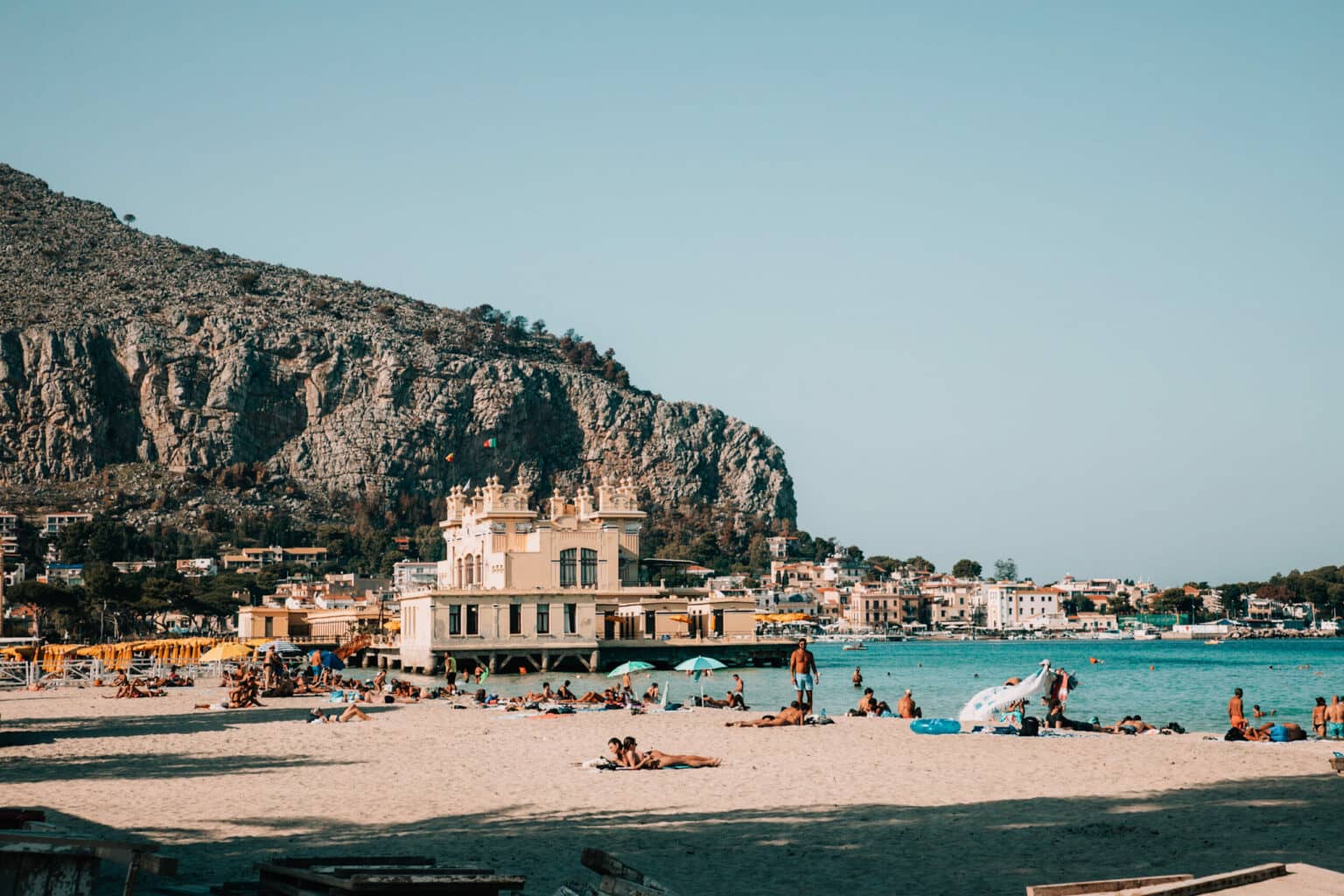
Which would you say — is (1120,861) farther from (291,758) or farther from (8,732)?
(8,732)

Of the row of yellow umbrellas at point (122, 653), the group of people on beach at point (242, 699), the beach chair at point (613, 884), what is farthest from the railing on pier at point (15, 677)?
the beach chair at point (613, 884)

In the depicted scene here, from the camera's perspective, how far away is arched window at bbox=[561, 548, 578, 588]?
67625mm

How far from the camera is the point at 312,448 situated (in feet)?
601

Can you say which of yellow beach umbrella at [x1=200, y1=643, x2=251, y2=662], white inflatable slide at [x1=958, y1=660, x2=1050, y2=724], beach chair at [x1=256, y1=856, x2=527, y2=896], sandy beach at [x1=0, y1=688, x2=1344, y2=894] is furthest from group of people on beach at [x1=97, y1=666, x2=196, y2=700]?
beach chair at [x1=256, y1=856, x2=527, y2=896]

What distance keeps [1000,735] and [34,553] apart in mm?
143586

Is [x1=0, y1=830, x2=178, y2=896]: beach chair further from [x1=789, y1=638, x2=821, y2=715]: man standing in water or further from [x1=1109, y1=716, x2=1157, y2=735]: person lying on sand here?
[x1=1109, y1=716, x2=1157, y2=735]: person lying on sand

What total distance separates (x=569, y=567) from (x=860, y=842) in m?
53.9

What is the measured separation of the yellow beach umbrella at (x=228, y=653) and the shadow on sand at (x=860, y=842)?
45.5 metres

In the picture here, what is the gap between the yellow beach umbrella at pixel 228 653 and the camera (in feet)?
197

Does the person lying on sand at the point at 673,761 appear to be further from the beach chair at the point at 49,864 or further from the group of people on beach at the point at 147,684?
the group of people on beach at the point at 147,684

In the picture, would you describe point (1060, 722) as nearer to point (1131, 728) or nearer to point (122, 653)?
point (1131, 728)

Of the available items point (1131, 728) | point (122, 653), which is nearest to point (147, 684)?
point (122, 653)

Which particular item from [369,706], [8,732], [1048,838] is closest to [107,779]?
[8,732]

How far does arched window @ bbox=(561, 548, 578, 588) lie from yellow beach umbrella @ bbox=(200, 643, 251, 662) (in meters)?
14.5
